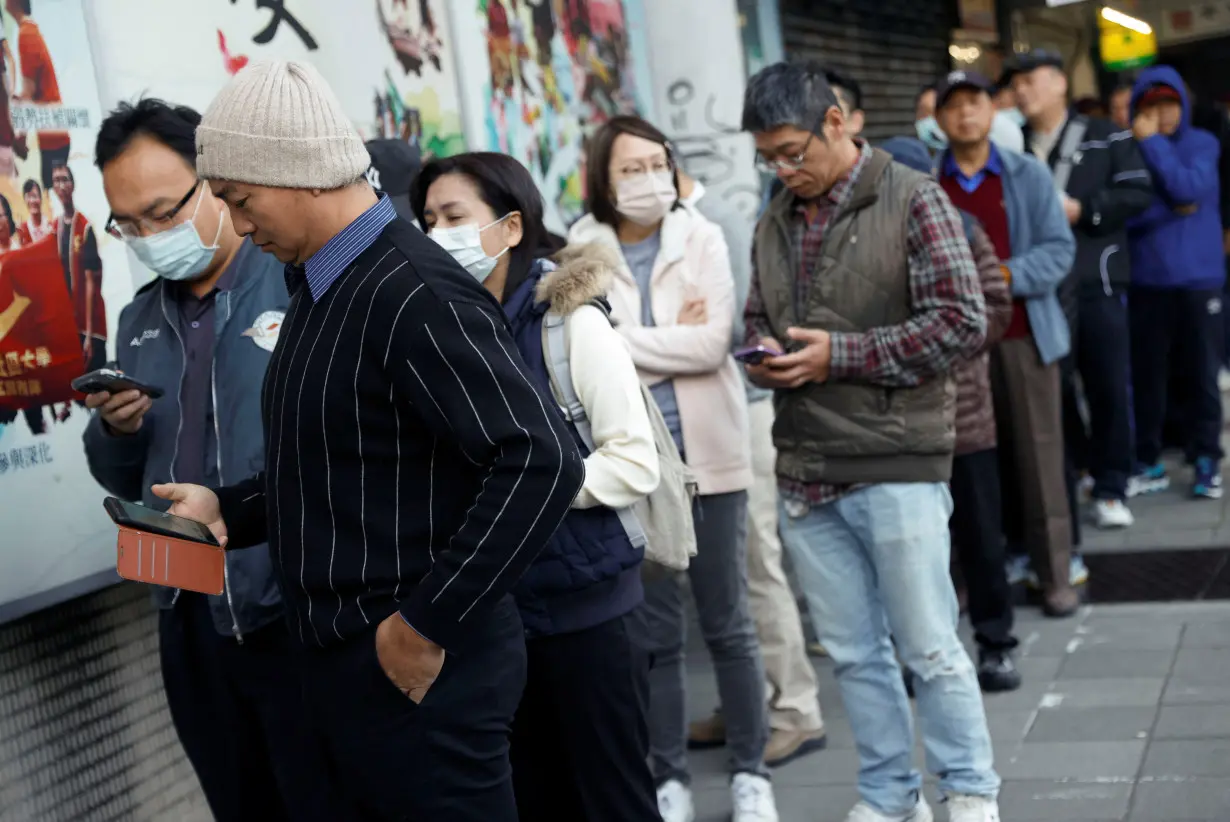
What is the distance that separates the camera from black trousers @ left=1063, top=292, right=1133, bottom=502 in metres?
7.68

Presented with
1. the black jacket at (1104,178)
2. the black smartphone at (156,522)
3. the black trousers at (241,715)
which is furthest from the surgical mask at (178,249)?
the black jacket at (1104,178)

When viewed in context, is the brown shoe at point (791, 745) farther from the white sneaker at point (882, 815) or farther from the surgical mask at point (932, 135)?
the surgical mask at point (932, 135)

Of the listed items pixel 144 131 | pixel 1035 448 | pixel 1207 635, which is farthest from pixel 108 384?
pixel 1207 635

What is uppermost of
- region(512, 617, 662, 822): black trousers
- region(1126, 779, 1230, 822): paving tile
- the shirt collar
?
the shirt collar

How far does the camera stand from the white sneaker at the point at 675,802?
182 inches

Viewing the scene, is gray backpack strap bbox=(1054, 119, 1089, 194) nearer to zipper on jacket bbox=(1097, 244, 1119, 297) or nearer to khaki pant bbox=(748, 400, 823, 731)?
zipper on jacket bbox=(1097, 244, 1119, 297)

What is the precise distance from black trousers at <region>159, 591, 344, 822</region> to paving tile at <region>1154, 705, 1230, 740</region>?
9.00 ft

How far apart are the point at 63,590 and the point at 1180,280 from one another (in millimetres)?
6548

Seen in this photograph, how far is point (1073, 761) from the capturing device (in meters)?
4.82

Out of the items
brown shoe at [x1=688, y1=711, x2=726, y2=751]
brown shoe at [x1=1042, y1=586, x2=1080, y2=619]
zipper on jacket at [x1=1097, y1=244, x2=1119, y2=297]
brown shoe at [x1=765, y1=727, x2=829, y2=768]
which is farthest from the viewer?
A: zipper on jacket at [x1=1097, y1=244, x2=1119, y2=297]

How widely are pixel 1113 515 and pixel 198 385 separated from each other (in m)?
5.68

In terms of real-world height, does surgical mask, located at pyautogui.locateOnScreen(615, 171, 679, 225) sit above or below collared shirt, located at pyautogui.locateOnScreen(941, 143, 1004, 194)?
above

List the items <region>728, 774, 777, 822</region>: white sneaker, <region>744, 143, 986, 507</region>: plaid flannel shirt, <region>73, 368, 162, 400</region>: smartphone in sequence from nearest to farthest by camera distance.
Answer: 1. <region>73, 368, 162, 400</region>: smartphone
2. <region>744, 143, 986, 507</region>: plaid flannel shirt
3. <region>728, 774, 777, 822</region>: white sneaker

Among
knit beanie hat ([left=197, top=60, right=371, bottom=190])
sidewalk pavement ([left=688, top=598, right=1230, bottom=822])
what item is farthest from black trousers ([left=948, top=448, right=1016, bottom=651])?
knit beanie hat ([left=197, top=60, right=371, bottom=190])
